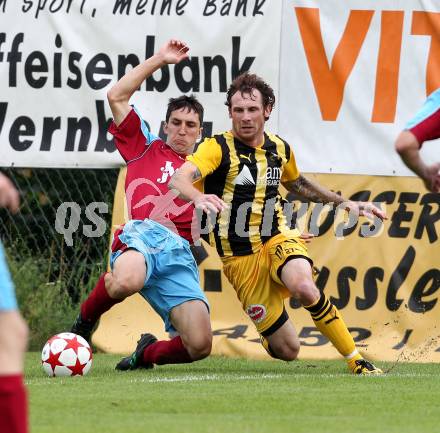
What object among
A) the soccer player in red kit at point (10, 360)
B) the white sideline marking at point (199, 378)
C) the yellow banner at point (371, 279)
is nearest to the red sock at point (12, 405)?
the soccer player in red kit at point (10, 360)

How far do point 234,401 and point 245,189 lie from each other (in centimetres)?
206

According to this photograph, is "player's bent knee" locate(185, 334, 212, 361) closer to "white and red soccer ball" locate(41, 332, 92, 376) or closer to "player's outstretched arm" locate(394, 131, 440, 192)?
"white and red soccer ball" locate(41, 332, 92, 376)

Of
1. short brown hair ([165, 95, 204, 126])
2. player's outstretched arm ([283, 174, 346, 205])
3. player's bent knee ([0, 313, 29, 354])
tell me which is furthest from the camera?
short brown hair ([165, 95, 204, 126])

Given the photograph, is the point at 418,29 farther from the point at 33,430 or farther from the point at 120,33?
the point at 33,430

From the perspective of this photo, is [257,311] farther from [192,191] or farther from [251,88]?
[251,88]

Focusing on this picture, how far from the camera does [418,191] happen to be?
9.37 meters

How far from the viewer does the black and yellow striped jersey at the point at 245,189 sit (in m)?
7.55

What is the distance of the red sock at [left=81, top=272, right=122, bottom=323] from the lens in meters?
7.62

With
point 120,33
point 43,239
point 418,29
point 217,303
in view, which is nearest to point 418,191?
point 418,29

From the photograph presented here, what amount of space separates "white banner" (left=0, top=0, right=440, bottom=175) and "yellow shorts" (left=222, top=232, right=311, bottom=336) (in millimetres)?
1965

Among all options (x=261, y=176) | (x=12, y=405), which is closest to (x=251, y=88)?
(x=261, y=176)

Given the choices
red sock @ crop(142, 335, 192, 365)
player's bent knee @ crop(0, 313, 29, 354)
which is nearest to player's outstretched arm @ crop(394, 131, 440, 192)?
player's bent knee @ crop(0, 313, 29, 354)

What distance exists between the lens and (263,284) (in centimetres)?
765

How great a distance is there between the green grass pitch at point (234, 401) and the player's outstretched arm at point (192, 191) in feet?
3.28
